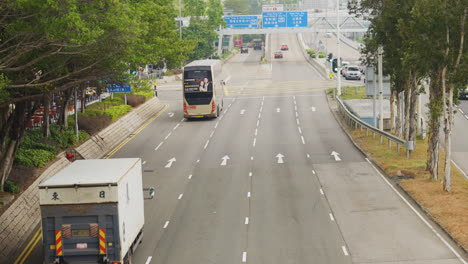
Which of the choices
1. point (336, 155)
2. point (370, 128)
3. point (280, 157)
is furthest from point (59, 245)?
point (370, 128)

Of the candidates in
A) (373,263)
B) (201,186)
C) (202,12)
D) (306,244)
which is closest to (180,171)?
(201,186)

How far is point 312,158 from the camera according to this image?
43938 mm

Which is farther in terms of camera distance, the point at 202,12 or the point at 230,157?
the point at 202,12

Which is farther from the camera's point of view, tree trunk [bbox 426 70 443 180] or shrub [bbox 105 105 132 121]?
shrub [bbox 105 105 132 121]

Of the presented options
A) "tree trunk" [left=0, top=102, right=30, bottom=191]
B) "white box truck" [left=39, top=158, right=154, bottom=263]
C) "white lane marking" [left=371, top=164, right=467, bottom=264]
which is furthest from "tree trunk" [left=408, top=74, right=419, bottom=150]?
"white box truck" [left=39, top=158, right=154, bottom=263]

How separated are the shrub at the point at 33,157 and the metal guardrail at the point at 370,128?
19.8 m

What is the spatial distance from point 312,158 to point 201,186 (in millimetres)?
9207

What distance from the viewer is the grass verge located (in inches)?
1134

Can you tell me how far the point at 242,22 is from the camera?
126m

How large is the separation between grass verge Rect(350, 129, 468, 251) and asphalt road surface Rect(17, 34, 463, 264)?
766 mm

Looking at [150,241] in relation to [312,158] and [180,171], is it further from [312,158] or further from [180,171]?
[312,158]

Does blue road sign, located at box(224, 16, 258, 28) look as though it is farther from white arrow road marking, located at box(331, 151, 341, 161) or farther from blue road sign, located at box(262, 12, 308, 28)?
white arrow road marking, located at box(331, 151, 341, 161)

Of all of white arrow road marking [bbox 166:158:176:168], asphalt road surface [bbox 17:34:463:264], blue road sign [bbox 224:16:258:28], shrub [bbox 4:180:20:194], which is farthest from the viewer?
blue road sign [bbox 224:16:258:28]

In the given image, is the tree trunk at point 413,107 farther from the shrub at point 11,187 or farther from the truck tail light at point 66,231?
the truck tail light at point 66,231
